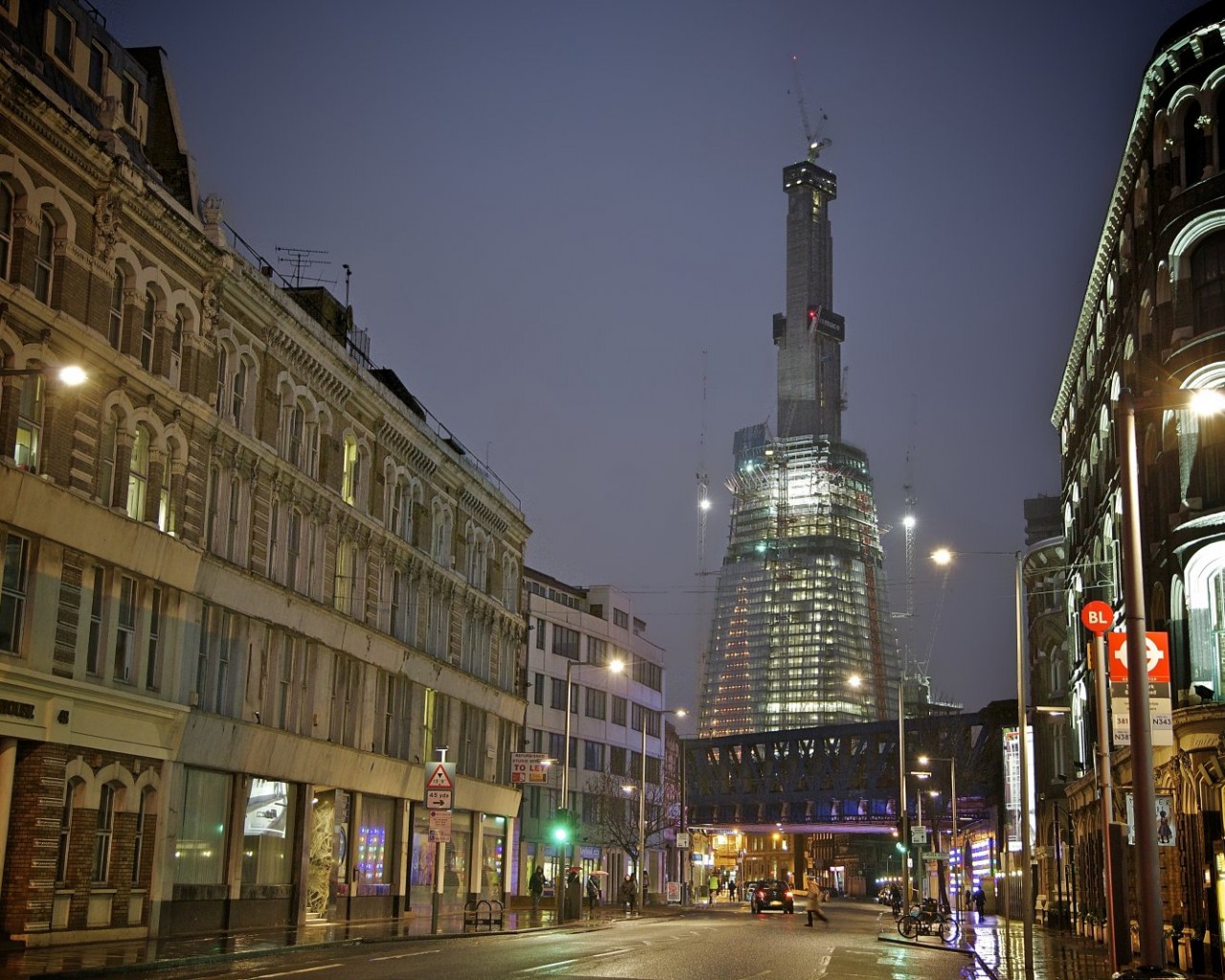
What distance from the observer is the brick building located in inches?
1187

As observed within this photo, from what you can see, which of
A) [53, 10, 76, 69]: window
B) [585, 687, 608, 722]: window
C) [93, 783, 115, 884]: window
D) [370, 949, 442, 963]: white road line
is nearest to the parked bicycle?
[370, 949, 442, 963]: white road line

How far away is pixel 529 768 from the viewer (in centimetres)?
5469

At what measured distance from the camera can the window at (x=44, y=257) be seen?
30.9 metres

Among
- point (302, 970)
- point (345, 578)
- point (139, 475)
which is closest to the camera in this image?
point (302, 970)

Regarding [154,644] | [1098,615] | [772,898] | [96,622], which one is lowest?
[772,898]

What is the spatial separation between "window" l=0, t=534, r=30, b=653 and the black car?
169 ft

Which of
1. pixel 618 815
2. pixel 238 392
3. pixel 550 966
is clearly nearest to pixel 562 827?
pixel 238 392

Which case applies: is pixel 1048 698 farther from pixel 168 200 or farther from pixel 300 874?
pixel 168 200

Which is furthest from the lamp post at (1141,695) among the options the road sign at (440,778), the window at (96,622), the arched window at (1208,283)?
the road sign at (440,778)

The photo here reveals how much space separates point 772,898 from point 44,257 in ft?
176

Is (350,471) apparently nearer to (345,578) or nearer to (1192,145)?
(345,578)

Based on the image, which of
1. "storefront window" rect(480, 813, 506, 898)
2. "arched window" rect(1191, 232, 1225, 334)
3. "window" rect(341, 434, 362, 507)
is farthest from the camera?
"storefront window" rect(480, 813, 506, 898)

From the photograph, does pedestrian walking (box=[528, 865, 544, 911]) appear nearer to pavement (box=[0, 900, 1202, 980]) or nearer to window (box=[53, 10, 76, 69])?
pavement (box=[0, 900, 1202, 980])

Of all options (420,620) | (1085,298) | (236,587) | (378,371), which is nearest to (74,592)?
(236,587)
